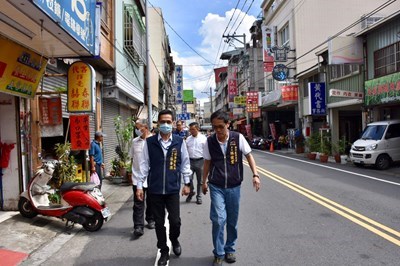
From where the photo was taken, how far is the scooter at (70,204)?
22.2ft

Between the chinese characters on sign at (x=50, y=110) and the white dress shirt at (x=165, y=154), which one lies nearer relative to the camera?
the white dress shirt at (x=165, y=154)

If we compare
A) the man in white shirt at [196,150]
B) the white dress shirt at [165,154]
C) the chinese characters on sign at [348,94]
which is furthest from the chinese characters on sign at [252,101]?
the white dress shirt at [165,154]

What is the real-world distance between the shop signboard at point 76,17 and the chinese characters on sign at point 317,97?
64.3 feet

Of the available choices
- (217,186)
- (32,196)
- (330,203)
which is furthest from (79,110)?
(330,203)

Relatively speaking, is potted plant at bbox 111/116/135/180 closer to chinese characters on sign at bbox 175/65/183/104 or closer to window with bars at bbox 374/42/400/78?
window with bars at bbox 374/42/400/78

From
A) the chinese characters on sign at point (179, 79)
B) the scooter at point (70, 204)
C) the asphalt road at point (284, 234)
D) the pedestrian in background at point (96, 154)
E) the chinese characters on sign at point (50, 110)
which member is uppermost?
the chinese characters on sign at point (179, 79)

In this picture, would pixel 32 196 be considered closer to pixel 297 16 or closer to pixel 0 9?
pixel 0 9

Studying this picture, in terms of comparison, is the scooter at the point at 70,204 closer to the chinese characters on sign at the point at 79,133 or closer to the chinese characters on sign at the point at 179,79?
the chinese characters on sign at the point at 79,133

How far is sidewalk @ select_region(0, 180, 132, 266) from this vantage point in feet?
18.3

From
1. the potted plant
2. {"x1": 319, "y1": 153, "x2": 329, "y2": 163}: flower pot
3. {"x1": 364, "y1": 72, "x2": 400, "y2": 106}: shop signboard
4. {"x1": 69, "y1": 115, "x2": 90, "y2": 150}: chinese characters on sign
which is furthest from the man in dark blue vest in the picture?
{"x1": 319, "y1": 153, "x2": 329, "y2": 163}: flower pot

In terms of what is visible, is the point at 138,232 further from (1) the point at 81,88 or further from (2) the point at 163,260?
(1) the point at 81,88

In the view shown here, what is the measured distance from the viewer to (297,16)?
3123cm

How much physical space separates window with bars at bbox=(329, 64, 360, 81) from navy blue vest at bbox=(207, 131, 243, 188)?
1844 centimetres

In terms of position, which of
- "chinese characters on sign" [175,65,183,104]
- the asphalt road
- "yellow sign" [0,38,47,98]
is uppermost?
"chinese characters on sign" [175,65,183,104]
